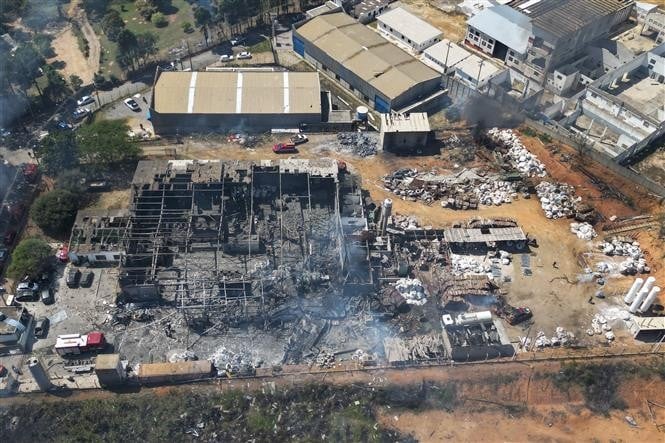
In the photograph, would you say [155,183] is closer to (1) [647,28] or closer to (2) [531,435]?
(2) [531,435]

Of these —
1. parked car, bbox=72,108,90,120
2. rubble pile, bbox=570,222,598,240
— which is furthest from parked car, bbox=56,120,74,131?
rubble pile, bbox=570,222,598,240

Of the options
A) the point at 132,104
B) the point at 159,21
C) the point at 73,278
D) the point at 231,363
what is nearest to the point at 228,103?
the point at 132,104

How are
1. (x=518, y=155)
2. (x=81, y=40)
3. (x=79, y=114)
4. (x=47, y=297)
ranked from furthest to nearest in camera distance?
(x=81, y=40) < (x=79, y=114) < (x=518, y=155) < (x=47, y=297)

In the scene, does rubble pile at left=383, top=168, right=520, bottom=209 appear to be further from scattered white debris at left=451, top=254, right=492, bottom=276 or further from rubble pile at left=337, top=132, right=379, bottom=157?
scattered white debris at left=451, top=254, right=492, bottom=276

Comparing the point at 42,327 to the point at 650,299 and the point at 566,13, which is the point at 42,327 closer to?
the point at 650,299

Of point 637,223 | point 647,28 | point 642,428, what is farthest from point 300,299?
point 647,28

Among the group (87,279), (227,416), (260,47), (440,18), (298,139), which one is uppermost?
(440,18)

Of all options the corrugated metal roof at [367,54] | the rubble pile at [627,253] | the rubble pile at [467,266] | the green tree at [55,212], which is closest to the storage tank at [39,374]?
the green tree at [55,212]
